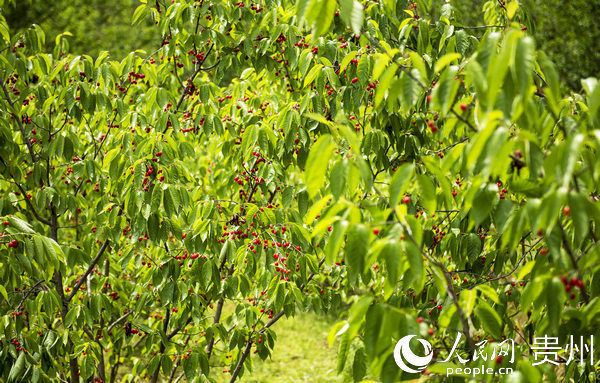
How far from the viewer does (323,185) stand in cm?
245

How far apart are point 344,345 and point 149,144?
5.04ft

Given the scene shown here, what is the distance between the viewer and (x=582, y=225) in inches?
41.6

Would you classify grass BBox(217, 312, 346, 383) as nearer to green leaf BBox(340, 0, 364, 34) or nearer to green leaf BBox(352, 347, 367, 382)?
green leaf BBox(352, 347, 367, 382)

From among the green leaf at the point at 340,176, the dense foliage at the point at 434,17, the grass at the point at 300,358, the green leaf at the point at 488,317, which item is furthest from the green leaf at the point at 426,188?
the dense foliage at the point at 434,17

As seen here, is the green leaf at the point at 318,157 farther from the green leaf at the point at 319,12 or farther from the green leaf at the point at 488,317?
the green leaf at the point at 488,317

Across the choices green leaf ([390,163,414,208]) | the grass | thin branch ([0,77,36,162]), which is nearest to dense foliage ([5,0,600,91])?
thin branch ([0,77,36,162])

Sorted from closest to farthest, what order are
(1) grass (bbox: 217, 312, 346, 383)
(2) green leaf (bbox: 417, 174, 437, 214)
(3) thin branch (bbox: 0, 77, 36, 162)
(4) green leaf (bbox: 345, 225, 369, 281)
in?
1. (4) green leaf (bbox: 345, 225, 369, 281)
2. (2) green leaf (bbox: 417, 174, 437, 214)
3. (3) thin branch (bbox: 0, 77, 36, 162)
4. (1) grass (bbox: 217, 312, 346, 383)

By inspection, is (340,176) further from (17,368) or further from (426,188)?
(17,368)

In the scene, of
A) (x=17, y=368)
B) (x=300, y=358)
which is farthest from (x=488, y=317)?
(x=300, y=358)

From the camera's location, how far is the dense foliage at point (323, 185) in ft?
3.89

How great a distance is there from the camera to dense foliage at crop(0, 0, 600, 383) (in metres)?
1.19

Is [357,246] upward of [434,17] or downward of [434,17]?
downward

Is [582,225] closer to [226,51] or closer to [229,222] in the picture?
[229,222]

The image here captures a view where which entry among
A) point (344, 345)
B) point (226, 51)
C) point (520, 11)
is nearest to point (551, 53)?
point (520, 11)
